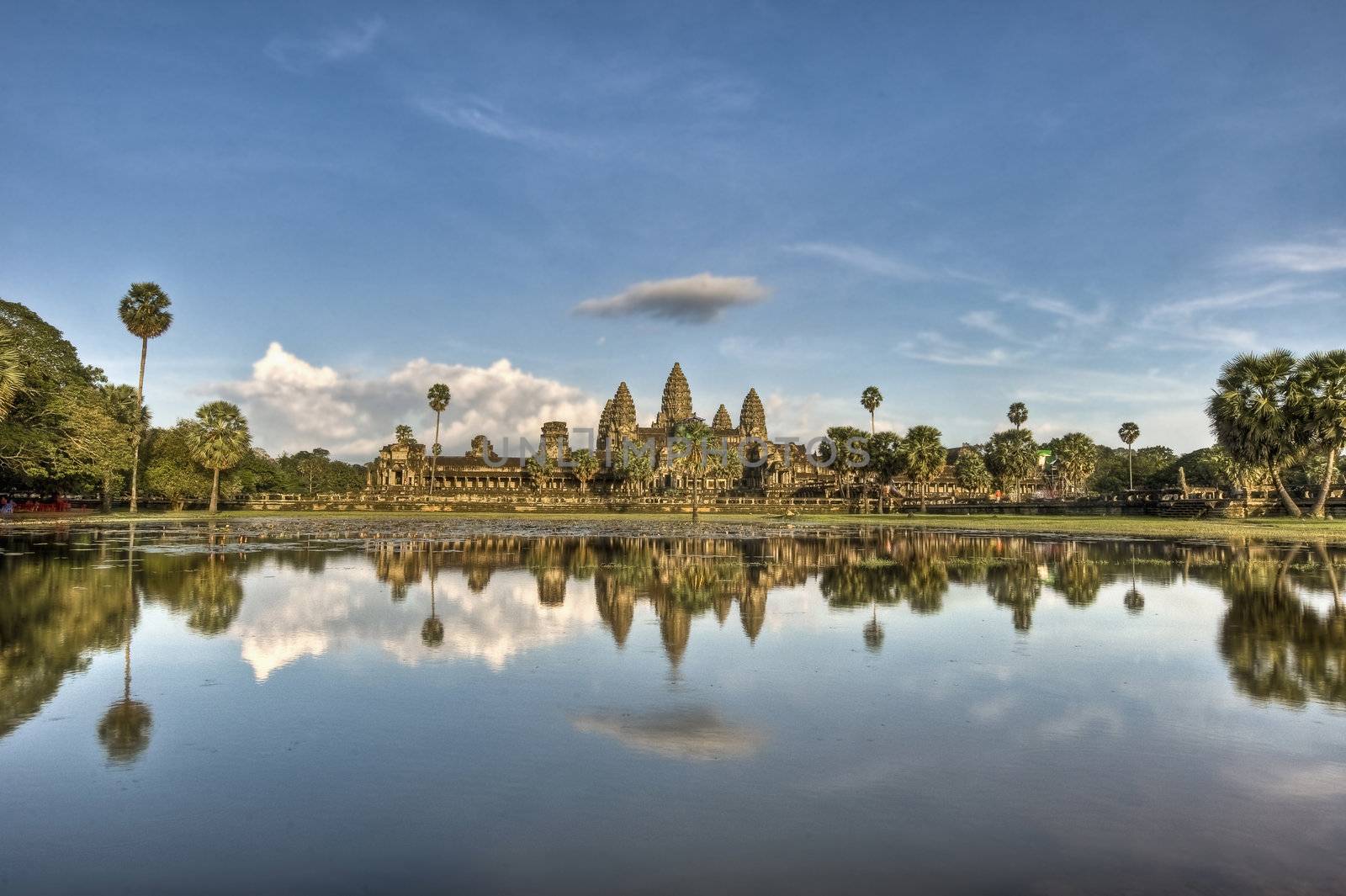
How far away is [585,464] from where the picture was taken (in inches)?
5012

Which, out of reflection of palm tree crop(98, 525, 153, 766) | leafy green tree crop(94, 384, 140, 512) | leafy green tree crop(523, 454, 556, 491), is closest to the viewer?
reflection of palm tree crop(98, 525, 153, 766)

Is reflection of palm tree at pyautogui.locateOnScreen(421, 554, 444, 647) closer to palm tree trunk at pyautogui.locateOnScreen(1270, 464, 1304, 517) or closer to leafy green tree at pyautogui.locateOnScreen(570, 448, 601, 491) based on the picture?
palm tree trunk at pyautogui.locateOnScreen(1270, 464, 1304, 517)

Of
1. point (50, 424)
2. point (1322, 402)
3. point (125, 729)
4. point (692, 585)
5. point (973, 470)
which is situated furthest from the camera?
point (973, 470)

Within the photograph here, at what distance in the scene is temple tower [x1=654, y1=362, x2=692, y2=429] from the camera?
17262cm

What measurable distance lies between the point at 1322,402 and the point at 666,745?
201ft

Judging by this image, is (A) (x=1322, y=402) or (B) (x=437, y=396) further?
(B) (x=437, y=396)

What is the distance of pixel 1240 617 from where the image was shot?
15.8 metres

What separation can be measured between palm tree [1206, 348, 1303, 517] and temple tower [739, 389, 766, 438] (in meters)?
114

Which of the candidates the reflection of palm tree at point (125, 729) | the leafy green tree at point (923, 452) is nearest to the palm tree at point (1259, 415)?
the leafy green tree at point (923, 452)

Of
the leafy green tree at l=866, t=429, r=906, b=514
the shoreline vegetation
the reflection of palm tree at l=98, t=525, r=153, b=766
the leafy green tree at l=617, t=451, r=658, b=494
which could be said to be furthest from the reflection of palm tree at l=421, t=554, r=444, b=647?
the leafy green tree at l=617, t=451, r=658, b=494

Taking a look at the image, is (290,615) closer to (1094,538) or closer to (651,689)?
(651,689)

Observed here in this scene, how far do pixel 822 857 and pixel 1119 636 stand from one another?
34.5 feet

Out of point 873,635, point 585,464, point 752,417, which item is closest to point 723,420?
point 752,417

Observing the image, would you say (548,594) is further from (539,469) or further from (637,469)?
(539,469)
